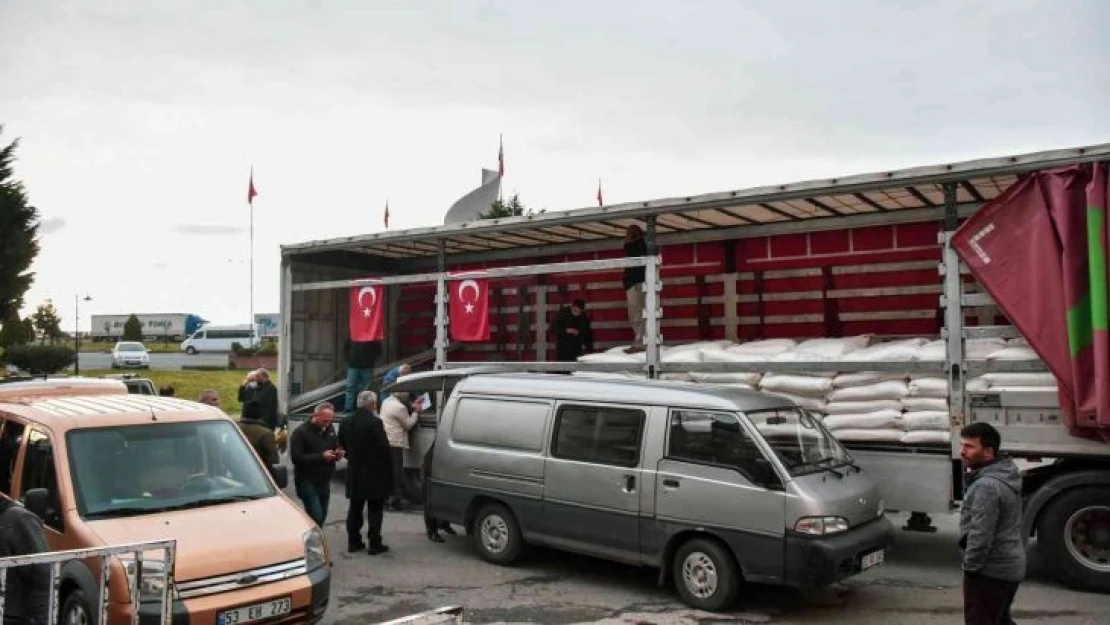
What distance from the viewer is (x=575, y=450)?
786 centimetres

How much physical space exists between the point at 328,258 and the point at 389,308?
1936mm

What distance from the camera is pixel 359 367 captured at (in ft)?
45.5

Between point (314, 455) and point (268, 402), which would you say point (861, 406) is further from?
point (268, 402)

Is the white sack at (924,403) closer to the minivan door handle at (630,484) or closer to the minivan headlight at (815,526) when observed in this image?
the minivan headlight at (815,526)

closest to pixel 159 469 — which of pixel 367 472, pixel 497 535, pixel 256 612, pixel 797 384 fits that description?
pixel 256 612

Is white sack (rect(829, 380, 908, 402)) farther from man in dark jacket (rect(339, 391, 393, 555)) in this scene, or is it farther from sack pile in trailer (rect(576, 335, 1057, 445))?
man in dark jacket (rect(339, 391, 393, 555))

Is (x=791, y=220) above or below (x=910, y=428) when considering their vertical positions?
above

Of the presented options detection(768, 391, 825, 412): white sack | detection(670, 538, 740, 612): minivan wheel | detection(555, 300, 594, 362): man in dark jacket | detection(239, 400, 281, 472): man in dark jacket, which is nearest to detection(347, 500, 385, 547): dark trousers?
detection(239, 400, 281, 472): man in dark jacket

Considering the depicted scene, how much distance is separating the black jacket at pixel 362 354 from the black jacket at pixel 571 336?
3109mm

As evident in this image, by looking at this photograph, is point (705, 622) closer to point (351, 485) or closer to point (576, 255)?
point (351, 485)

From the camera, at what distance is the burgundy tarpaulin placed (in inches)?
274

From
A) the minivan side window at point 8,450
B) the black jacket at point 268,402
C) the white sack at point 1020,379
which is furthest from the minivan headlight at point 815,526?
the black jacket at point 268,402

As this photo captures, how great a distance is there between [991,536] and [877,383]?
3948 mm

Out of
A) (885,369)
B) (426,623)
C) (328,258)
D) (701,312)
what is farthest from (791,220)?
(426,623)
